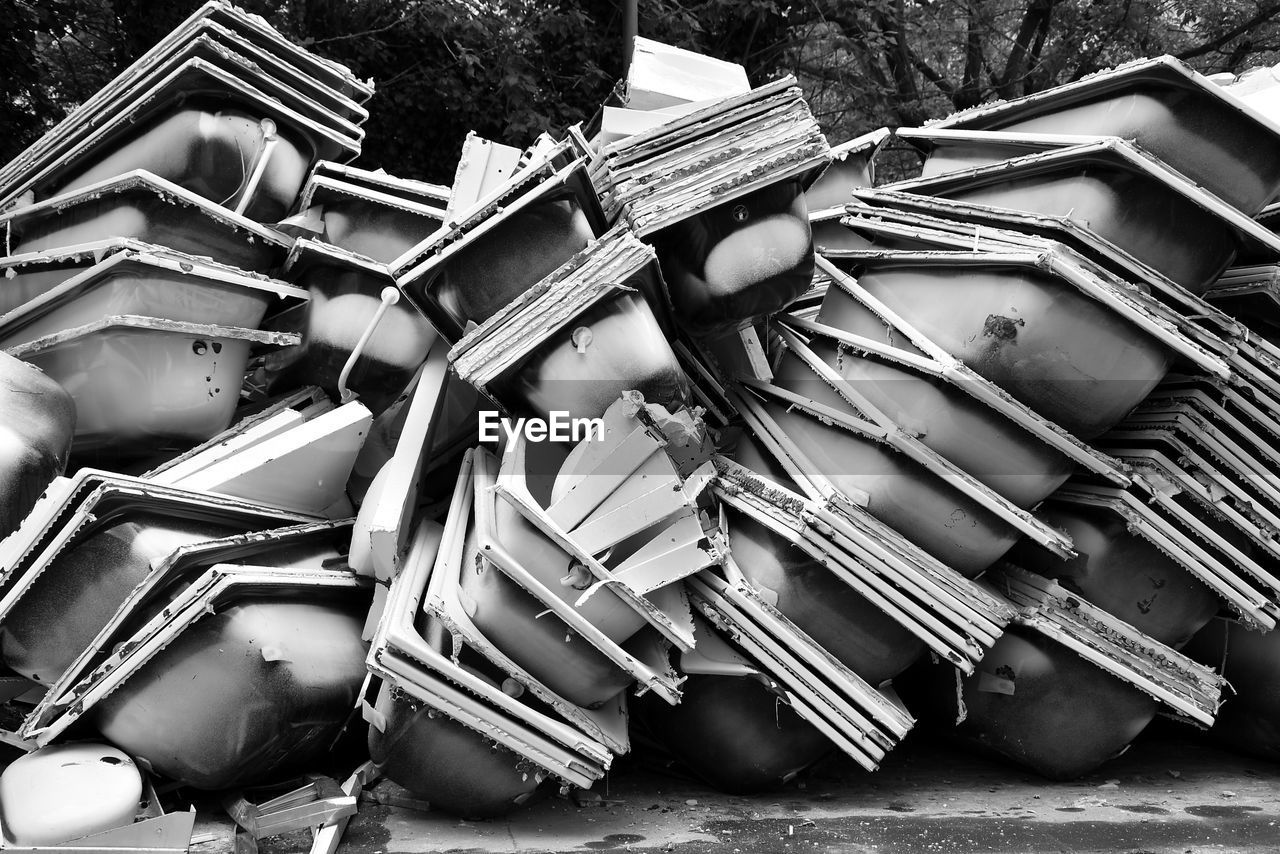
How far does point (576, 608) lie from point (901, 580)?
95 cm

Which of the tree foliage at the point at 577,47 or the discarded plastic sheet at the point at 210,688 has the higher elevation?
the tree foliage at the point at 577,47

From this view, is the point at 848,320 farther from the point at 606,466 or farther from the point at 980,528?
the point at 606,466

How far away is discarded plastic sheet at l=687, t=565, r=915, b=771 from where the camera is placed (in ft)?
9.74

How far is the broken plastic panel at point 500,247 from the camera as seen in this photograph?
3.05 metres

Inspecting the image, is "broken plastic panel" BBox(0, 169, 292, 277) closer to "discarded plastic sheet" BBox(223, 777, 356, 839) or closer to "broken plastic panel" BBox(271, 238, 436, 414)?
"broken plastic panel" BBox(271, 238, 436, 414)

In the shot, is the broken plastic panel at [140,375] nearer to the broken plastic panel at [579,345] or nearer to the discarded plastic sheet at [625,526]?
the broken plastic panel at [579,345]

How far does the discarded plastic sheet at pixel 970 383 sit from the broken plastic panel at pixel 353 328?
1476 mm

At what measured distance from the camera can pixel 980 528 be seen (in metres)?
3.09

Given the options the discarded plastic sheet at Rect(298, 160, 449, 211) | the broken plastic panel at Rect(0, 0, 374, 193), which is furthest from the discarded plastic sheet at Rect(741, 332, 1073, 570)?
the broken plastic panel at Rect(0, 0, 374, 193)

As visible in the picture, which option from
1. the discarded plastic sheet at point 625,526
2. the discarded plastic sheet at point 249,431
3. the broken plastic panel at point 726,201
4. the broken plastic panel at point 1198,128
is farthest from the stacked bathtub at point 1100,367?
the discarded plastic sheet at point 249,431

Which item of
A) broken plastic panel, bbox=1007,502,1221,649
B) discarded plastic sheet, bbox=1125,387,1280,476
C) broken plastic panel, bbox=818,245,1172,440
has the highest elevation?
broken plastic panel, bbox=818,245,1172,440

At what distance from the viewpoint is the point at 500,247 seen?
310 cm

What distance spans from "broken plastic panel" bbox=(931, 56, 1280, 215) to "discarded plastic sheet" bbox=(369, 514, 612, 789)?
2.39 m

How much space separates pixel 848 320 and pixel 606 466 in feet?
3.72
